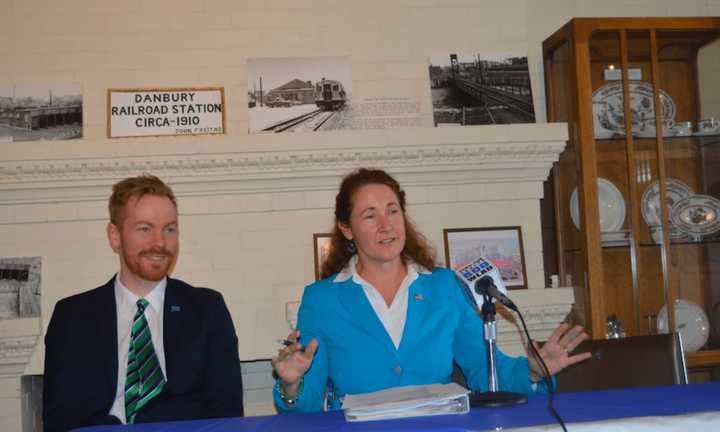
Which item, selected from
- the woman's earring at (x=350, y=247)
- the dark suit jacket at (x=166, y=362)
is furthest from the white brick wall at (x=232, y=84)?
the dark suit jacket at (x=166, y=362)

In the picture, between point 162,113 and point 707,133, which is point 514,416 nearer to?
point 162,113

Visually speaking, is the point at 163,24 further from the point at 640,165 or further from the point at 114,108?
the point at 640,165

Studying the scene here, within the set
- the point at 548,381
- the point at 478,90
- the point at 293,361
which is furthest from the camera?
the point at 478,90

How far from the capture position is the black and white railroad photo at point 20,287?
3561mm

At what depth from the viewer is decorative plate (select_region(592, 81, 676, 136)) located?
12.5ft

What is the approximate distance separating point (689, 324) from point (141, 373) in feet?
8.33

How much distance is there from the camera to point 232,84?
3.86 m

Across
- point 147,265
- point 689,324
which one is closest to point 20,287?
point 147,265

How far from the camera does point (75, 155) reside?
11.6 feet

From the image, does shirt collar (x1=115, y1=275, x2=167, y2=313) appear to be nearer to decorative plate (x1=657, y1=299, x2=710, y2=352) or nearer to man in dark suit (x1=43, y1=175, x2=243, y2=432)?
man in dark suit (x1=43, y1=175, x2=243, y2=432)

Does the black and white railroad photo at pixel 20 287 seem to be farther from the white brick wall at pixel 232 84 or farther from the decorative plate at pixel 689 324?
the decorative plate at pixel 689 324

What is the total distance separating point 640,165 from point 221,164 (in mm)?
1883

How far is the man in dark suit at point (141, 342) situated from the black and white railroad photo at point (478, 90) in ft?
5.51

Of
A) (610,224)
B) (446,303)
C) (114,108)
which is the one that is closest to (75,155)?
(114,108)
